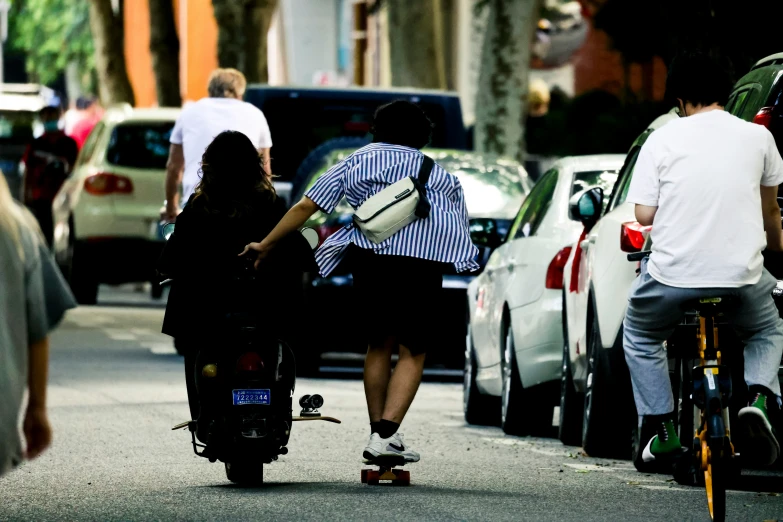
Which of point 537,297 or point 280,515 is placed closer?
point 280,515

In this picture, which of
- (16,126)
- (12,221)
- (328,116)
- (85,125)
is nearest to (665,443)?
(12,221)

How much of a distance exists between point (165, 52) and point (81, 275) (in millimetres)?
19368

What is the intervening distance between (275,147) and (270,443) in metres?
9.56

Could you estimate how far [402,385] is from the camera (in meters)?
9.35

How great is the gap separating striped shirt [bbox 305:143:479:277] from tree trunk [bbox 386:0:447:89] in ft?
62.6

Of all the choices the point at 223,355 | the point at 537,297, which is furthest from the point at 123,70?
the point at 223,355

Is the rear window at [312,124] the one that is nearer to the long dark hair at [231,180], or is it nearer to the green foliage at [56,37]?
the long dark hair at [231,180]

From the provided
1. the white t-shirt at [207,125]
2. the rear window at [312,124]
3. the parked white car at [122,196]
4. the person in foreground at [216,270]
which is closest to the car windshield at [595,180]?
the white t-shirt at [207,125]

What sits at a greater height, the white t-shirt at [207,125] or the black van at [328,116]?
the white t-shirt at [207,125]

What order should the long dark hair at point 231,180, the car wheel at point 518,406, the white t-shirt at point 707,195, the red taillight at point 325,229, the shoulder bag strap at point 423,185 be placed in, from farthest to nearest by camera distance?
1. the red taillight at point 325,229
2. the car wheel at point 518,406
3. the shoulder bag strap at point 423,185
4. the long dark hair at point 231,180
5. the white t-shirt at point 707,195

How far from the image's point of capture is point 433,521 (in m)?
7.98

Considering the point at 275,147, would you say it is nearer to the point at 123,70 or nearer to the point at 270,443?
the point at 270,443

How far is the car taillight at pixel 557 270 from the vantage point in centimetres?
1188

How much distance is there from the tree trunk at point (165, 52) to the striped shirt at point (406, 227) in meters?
30.9
